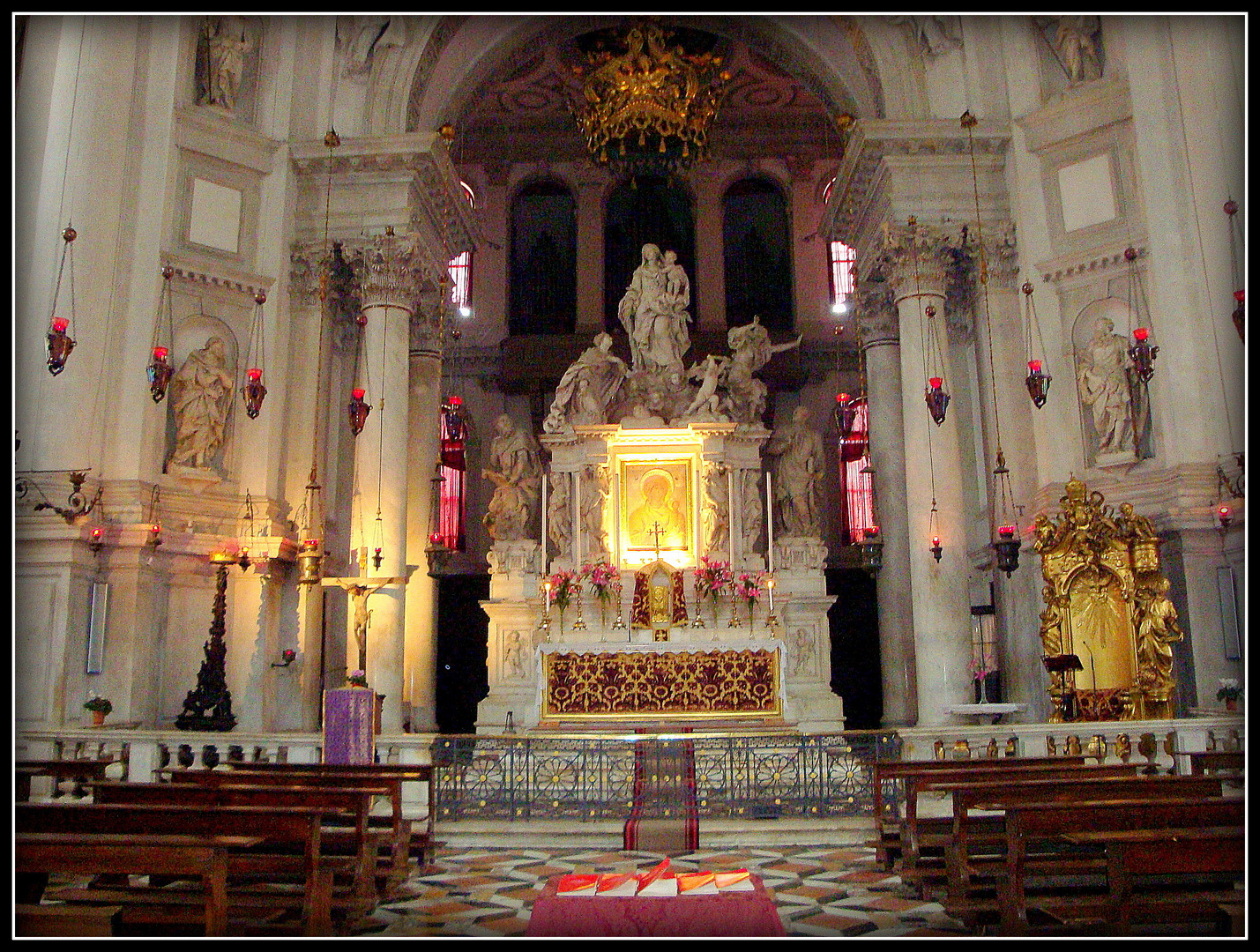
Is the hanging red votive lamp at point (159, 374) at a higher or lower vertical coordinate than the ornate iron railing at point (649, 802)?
higher

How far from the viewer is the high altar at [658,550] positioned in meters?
13.5

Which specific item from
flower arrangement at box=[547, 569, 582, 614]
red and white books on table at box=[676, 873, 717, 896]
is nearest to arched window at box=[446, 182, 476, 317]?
flower arrangement at box=[547, 569, 582, 614]

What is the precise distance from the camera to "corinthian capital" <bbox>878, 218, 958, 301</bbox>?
1473 centimetres

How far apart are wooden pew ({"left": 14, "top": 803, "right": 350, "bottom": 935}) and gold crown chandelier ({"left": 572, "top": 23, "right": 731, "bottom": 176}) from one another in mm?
11976

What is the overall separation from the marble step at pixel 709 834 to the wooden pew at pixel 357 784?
1.90m

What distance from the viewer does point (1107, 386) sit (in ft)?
43.8

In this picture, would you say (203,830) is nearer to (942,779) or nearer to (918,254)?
(942,779)

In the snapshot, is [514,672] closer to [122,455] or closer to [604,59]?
[122,455]

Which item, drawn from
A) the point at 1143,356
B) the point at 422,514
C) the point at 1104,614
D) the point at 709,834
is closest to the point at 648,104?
the point at 422,514

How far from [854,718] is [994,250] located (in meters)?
9.50

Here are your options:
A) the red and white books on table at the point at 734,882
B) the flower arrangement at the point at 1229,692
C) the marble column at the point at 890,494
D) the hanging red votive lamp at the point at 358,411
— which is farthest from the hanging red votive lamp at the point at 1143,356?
the red and white books on table at the point at 734,882

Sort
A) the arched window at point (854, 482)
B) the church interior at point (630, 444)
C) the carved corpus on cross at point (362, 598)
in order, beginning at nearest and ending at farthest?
1. the church interior at point (630, 444)
2. the carved corpus on cross at point (362, 598)
3. the arched window at point (854, 482)

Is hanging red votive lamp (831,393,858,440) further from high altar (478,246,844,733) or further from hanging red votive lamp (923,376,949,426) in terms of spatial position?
hanging red votive lamp (923,376,949,426)

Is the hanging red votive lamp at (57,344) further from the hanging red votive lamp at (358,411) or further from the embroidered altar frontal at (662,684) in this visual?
the embroidered altar frontal at (662,684)
